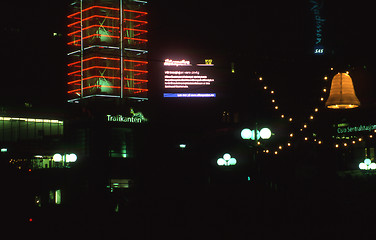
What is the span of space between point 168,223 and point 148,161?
78.1 feet

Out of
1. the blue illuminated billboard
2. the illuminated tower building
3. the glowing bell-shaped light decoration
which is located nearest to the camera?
the glowing bell-shaped light decoration

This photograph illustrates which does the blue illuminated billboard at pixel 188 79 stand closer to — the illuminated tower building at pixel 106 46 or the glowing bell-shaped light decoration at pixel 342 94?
the illuminated tower building at pixel 106 46

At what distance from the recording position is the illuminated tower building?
114ft

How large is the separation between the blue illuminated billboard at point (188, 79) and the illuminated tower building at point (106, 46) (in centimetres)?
256

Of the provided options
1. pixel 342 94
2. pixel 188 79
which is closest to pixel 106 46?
pixel 188 79

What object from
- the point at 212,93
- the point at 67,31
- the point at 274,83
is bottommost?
the point at 274,83

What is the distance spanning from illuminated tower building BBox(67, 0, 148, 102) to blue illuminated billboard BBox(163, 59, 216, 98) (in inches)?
101

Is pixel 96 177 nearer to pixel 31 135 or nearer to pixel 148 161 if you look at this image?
pixel 148 161

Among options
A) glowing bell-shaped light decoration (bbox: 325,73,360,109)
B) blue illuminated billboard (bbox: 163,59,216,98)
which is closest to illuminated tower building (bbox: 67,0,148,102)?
blue illuminated billboard (bbox: 163,59,216,98)

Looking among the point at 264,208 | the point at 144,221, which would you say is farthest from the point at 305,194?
the point at 144,221

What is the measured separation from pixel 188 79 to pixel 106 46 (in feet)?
20.0

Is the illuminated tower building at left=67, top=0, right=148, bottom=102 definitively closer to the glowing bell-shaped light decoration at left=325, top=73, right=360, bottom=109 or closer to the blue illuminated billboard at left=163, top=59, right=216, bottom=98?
the blue illuminated billboard at left=163, top=59, right=216, bottom=98

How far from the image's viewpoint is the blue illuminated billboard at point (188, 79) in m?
33.8

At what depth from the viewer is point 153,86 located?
36.9 m
